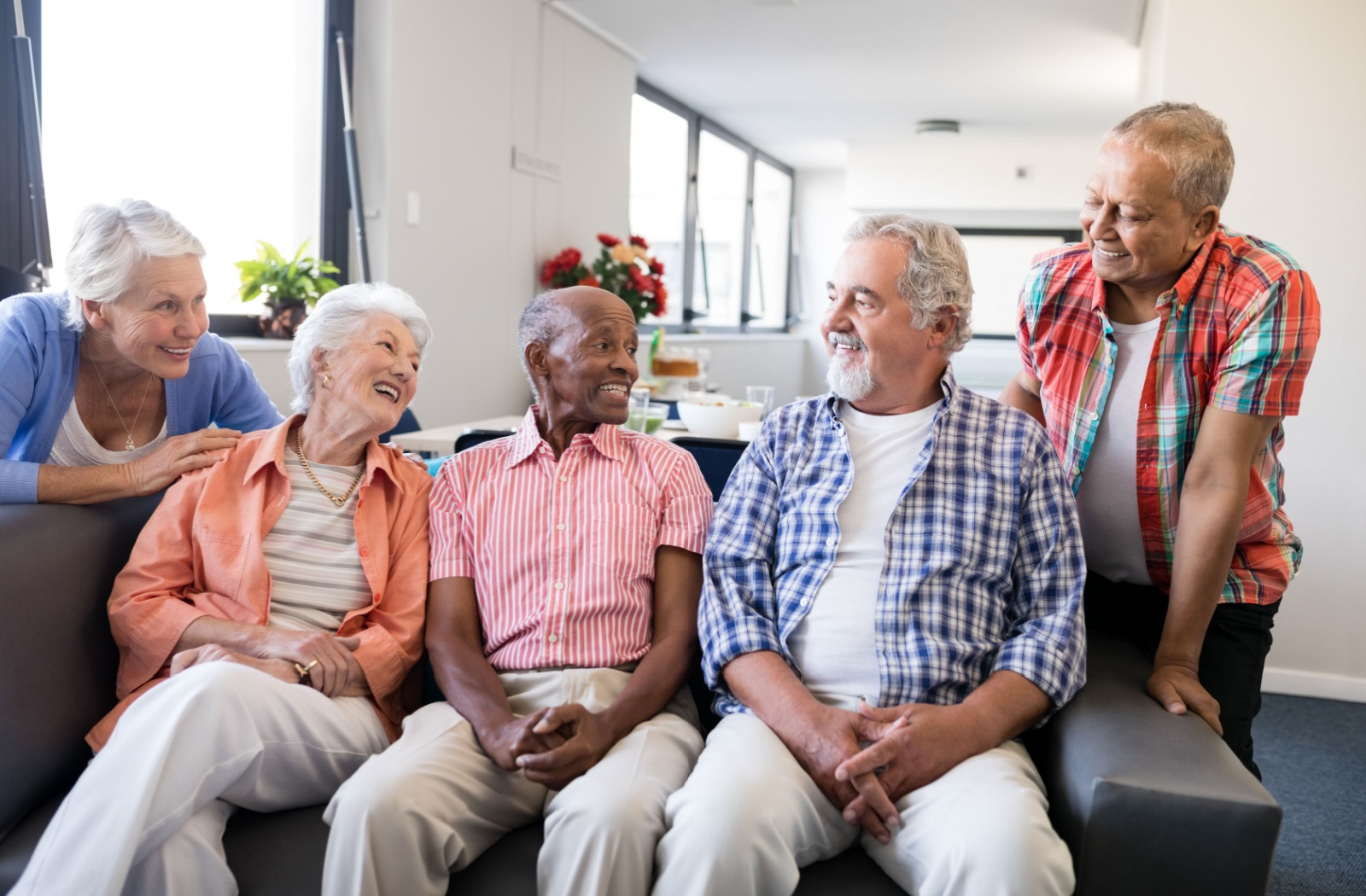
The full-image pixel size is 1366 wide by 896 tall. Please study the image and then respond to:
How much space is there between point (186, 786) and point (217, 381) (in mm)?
903

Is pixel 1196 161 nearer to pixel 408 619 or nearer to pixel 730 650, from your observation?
pixel 730 650

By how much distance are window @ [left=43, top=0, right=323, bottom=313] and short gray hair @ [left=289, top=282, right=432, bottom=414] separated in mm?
1216

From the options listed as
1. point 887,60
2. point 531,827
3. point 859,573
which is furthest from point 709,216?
point 531,827

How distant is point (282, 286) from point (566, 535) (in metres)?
2.21

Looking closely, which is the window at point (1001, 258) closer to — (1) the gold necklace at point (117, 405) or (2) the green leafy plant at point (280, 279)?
(2) the green leafy plant at point (280, 279)

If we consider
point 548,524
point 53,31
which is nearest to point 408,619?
point 548,524

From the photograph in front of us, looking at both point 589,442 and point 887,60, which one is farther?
point 887,60

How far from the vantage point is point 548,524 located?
173 centimetres

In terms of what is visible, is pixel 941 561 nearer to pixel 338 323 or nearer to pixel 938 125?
pixel 338 323

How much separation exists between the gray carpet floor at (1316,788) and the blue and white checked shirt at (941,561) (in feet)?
3.57

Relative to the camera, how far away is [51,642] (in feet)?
5.05

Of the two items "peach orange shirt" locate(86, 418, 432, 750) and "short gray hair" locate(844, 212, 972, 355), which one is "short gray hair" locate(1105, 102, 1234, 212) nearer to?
"short gray hair" locate(844, 212, 972, 355)

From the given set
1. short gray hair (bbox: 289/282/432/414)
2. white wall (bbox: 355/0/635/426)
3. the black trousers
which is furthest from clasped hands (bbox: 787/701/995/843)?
white wall (bbox: 355/0/635/426)

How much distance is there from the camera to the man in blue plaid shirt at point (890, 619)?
1.34m
